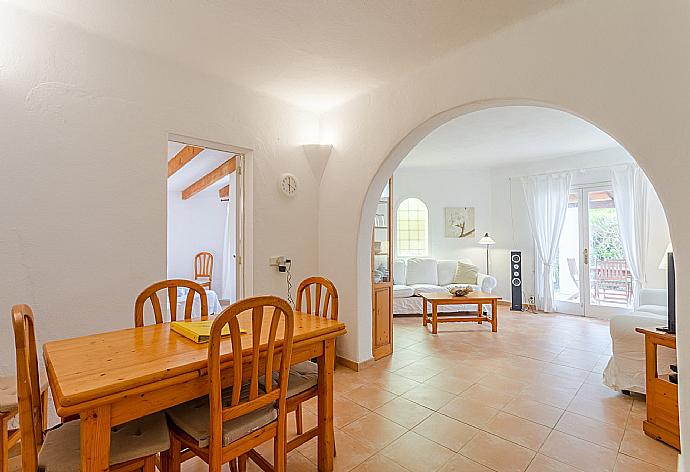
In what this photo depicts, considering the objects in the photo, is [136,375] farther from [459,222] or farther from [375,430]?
[459,222]

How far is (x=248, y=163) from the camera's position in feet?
11.6

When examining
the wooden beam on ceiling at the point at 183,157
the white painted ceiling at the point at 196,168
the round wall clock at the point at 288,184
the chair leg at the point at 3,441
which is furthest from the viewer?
the white painted ceiling at the point at 196,168

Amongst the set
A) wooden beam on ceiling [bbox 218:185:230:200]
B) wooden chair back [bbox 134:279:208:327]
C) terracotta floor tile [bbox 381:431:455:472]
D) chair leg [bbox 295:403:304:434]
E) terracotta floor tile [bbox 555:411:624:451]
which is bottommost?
terracotta floor tile [bbox 381:431:455:472]

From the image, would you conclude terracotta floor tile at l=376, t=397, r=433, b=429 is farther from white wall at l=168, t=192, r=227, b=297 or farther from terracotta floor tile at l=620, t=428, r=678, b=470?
white wall at l=168, t=192, r=227, b=297

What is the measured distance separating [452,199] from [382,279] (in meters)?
3.84

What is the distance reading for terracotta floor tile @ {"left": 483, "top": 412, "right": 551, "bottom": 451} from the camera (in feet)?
7.54

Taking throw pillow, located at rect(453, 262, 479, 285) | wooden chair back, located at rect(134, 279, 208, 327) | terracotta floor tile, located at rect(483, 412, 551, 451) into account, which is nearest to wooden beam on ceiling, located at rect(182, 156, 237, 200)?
wooden chair back, located at rect(134, 279, 208, 327)

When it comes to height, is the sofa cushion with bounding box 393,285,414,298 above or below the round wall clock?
below

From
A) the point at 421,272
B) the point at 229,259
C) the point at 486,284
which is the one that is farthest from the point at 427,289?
the point at 229,259

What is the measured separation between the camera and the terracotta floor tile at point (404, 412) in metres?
2.57

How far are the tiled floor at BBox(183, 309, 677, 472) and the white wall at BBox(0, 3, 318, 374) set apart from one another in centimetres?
142

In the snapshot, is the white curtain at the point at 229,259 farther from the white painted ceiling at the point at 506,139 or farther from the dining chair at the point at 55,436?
the dining chair at the point at 55,436

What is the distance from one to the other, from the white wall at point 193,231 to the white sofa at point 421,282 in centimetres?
360

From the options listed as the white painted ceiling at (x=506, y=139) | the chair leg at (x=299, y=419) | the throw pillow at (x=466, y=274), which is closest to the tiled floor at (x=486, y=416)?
the chair leg at (x=299, y=419)
